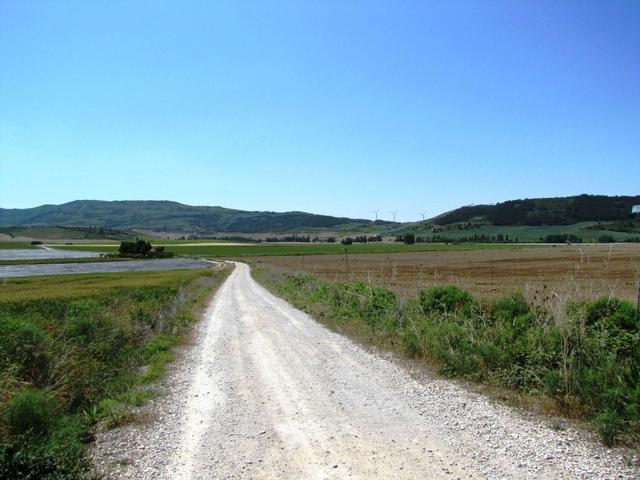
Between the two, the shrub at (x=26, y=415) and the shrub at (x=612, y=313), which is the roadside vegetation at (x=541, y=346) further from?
the shrub at (x=26, y=415)

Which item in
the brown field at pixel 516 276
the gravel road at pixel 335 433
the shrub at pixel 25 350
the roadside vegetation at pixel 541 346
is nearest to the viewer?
the gravel road at pixel 335 433

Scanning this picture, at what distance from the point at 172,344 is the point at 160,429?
28.1 ft

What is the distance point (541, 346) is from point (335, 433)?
481 centimetres

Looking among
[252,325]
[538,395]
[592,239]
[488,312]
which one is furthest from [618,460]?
[592,239]

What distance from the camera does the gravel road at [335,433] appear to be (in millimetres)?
5848

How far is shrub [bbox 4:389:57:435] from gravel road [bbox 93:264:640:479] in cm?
89

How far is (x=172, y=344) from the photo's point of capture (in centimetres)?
1584

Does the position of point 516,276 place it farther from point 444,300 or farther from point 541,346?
point 541,346

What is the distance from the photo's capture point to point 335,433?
23.2ft

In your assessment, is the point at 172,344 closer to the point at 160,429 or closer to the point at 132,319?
the point at 132,319

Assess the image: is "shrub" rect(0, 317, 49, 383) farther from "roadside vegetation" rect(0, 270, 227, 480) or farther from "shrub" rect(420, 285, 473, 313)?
"shrub" rect(420, 285, 473, 313)

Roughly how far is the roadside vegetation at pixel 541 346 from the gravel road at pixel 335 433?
66 centimetres

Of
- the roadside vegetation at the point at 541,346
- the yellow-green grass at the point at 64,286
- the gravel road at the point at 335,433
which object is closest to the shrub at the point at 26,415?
the gravel road at the point at 335,433

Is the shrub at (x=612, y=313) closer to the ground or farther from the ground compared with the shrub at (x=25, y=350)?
farther from the ground
